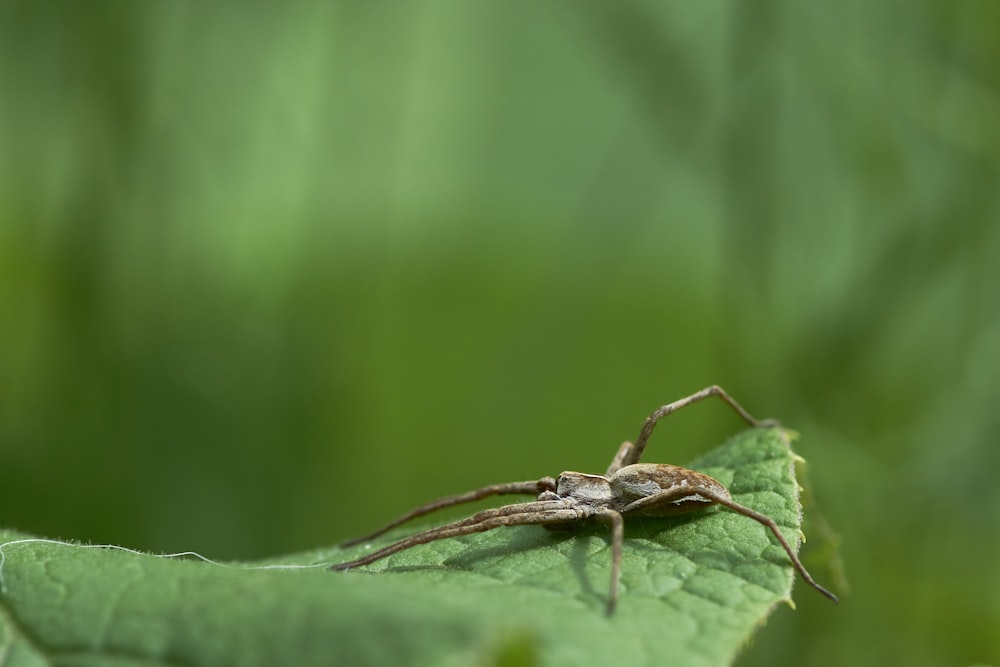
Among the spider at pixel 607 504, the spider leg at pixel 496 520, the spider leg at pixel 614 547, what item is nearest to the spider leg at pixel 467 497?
the spider at pixel 607 504

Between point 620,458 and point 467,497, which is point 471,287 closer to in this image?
point 620,458

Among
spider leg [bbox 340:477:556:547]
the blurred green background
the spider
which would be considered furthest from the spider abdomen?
the blurred green background

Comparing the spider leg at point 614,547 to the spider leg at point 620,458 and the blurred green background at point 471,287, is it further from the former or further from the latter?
the blurred green background at point 471,287

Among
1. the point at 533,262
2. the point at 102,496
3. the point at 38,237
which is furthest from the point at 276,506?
the point at 533,262

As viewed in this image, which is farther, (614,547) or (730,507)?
(730,507)

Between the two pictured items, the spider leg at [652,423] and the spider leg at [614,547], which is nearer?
the spider leg at [614,547]

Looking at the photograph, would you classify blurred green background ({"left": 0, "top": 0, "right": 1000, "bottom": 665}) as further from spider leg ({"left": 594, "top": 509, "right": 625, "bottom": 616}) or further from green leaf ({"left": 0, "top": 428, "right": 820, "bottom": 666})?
green leaf ({"left": 0, "top": 428, "right": 820, "bottom": 666})

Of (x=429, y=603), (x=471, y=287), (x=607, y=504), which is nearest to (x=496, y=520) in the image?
(x=607, y=504)
